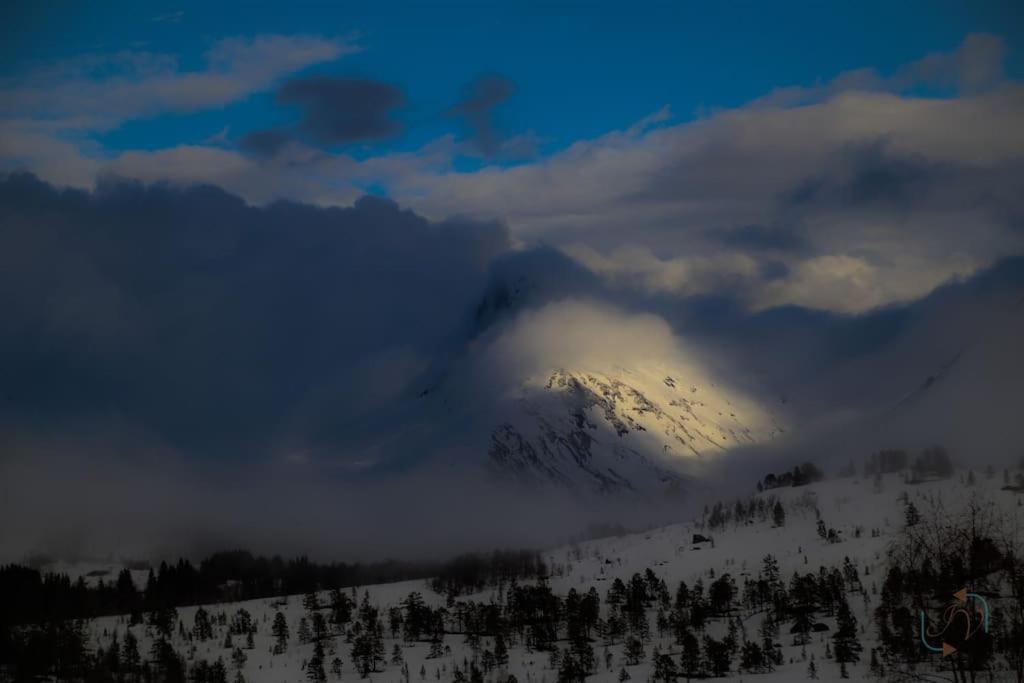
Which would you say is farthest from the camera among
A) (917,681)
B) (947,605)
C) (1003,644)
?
(1003,644)

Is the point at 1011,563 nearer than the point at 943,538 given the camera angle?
Yes

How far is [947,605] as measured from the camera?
108438mm

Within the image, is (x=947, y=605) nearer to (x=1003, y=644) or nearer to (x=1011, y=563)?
(x=1011, y=563)

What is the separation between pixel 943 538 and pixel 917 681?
1371 cm

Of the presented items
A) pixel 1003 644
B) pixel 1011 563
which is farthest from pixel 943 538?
pixel 1003 644

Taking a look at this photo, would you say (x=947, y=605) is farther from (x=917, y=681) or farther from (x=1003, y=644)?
(x=1003, y=644)

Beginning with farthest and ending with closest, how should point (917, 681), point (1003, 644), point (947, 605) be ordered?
point (1003, 644)
point (917, 681)
point (947, 605)

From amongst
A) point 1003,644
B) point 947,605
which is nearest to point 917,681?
point 947,605

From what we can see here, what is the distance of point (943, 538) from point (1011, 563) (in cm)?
857

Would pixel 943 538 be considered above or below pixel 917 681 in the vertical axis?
above

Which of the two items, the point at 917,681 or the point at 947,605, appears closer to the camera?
the point at 947,605

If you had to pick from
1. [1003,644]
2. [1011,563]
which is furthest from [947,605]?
[1003,644]

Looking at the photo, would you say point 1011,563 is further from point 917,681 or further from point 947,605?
point 917,681

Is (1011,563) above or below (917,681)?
above
